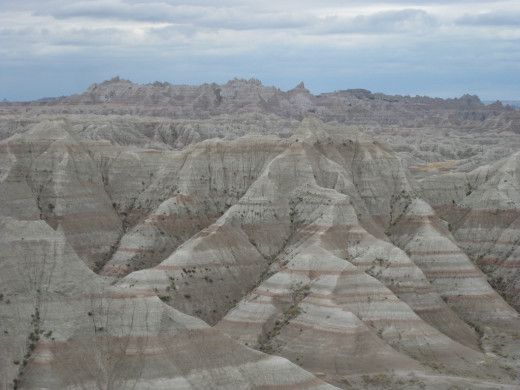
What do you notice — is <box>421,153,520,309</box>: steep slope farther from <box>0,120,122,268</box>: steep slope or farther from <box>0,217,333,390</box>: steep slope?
<box>0,217,333,390</box>: steep slope

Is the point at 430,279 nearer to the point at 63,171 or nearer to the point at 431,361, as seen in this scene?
the point at 431,361

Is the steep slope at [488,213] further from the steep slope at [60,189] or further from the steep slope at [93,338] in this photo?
the steep slope at [93,338]

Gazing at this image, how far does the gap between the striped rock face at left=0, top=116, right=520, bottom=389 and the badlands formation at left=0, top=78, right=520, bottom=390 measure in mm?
185

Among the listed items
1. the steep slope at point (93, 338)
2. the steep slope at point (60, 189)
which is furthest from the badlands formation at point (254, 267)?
the steep slope at point (60, 189)

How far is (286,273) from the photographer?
3967 inches

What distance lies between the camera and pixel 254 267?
357 feet

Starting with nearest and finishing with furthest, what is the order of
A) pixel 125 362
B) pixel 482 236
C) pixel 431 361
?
pixel 125 362 → pixel 431 361 → pixel 482 236

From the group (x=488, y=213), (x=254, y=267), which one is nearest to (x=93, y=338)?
(x=254, y=267)

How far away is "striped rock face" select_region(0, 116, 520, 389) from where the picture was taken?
71.4m

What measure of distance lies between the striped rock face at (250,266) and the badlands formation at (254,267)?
0.19m

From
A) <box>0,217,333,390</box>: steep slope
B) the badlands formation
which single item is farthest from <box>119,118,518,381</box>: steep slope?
<box>0,217,333,390</box>: steep slope

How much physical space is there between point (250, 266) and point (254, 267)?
0.55 m

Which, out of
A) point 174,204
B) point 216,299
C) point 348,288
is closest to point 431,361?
point 348,288

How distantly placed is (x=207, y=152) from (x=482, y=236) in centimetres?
4070
